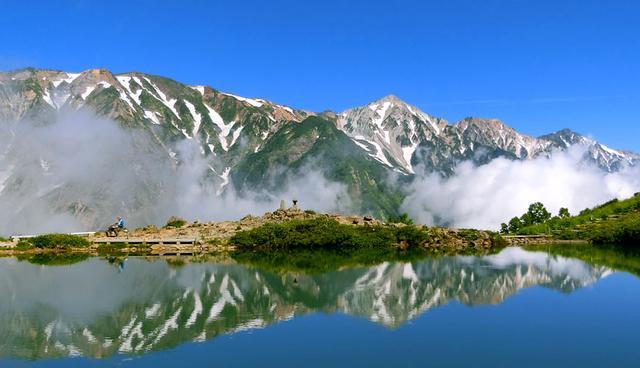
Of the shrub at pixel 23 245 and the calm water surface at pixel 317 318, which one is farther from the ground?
the shrub at pixel 23 245

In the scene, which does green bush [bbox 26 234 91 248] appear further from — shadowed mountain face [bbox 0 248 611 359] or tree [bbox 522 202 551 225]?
tree [bbox 522 202 551 225]

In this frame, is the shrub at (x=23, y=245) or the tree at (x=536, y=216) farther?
the tree at (x=536, y=216)

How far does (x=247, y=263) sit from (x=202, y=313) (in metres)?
31.1

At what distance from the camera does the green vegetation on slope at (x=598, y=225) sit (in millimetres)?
111188

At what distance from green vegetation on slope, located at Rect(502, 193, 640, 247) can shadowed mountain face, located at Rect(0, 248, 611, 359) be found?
4934cm

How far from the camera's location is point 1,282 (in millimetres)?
52000

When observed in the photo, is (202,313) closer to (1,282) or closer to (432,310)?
(432,310)

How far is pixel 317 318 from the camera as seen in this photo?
36.4 meters

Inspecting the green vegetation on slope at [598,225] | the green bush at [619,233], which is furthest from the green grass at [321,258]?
the green vegetation on slope at [598,225]

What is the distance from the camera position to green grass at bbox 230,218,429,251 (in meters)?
88.6

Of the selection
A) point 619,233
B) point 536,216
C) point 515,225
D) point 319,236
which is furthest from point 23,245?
point 536,216

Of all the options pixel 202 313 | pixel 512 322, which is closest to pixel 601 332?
pixel 512 322

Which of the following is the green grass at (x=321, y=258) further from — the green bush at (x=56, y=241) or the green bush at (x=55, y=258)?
the green bush at (x=56, y=241)

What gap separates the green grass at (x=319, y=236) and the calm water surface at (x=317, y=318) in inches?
1081
